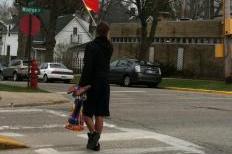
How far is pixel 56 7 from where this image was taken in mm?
45688

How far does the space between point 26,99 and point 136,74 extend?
14.6 meters

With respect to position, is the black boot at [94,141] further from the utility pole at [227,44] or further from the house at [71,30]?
the house at [71,30]

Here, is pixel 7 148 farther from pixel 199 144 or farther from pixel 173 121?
pixel 173 121

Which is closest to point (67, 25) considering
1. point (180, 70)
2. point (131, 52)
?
point (131, 52)

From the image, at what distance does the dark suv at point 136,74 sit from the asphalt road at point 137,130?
566 inches

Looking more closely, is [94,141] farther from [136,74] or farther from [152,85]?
[152,85]

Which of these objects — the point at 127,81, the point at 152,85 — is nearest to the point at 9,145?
the point at 127,81

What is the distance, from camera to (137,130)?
40.0ft

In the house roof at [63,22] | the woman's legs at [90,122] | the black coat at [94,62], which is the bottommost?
the woman's legs at [90,122]

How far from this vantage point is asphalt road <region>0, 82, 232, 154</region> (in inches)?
399

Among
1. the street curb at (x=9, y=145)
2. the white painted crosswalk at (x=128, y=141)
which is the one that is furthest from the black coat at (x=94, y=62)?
the street curb at (x=9, y=145)

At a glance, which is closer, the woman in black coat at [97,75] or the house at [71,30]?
the woman in black coat at [97,75]

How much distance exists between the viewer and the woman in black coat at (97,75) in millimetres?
9523

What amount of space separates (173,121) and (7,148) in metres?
5.11
